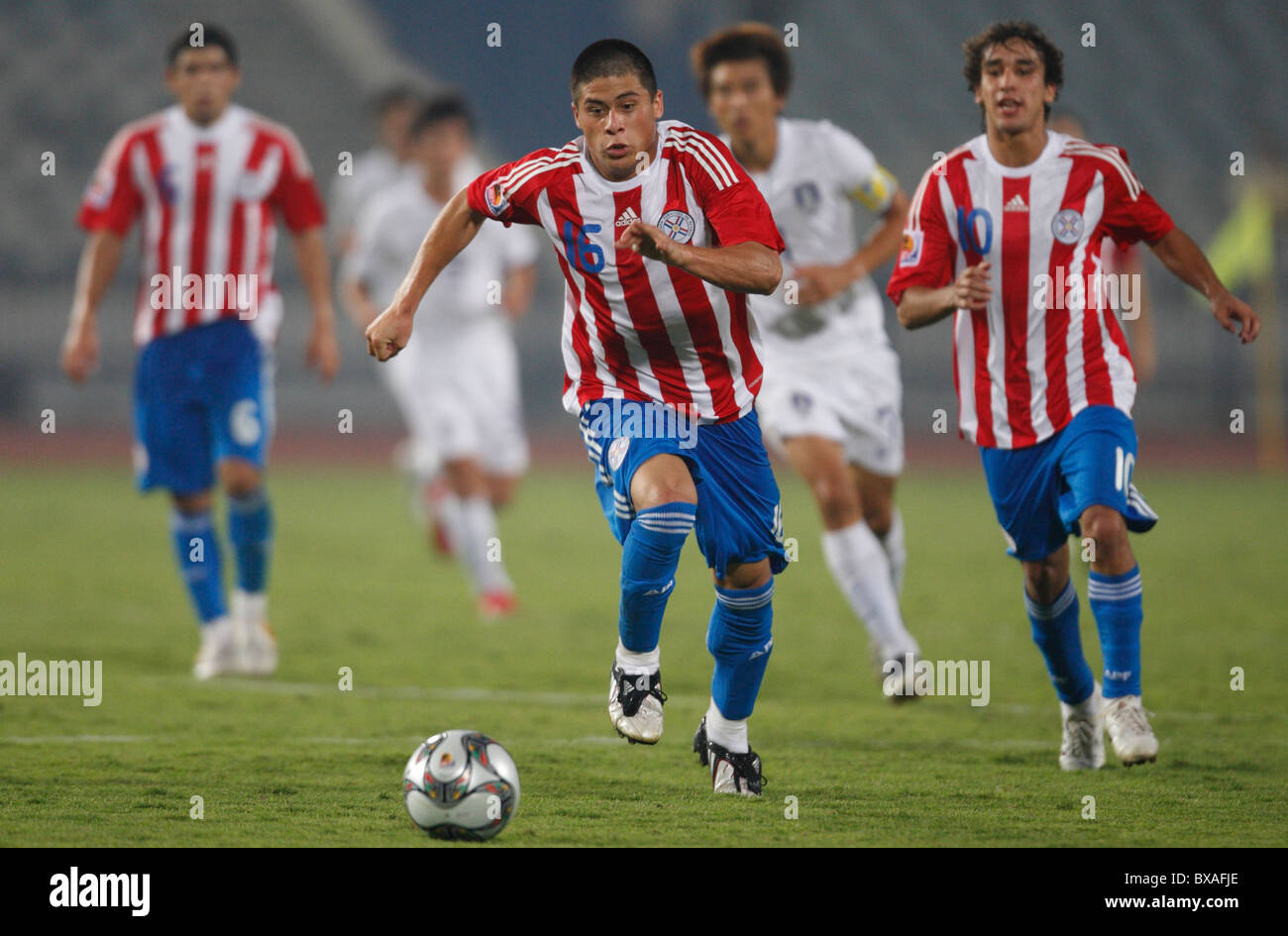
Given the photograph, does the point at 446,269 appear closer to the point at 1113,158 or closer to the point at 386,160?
the point at 386,160

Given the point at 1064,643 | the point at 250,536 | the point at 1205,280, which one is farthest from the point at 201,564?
the point at 1205,280

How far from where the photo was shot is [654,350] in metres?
4.86

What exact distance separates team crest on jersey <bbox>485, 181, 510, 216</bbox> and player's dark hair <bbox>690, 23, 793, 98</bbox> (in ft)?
6.87

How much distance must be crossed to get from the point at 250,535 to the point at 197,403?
2.08ft

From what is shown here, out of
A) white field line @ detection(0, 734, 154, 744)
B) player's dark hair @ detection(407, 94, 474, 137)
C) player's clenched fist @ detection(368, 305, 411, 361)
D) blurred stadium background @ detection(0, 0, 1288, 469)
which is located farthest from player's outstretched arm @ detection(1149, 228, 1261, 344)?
blurred stadium background @ detection(0, 0, 1288, 469)

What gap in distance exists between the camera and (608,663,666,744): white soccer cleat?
450cm

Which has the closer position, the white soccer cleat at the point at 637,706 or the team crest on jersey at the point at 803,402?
the white soccer cleat at the point at 637,706

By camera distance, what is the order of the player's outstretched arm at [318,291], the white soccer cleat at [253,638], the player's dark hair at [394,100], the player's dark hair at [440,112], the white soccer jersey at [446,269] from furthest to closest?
the player's dark hair at [394,100] < the white soccer jersey at [446,269] < the player's dark hair at [440,112] < the player's outstretched arm at [318,291] < the white soccer cleat at [253,638]

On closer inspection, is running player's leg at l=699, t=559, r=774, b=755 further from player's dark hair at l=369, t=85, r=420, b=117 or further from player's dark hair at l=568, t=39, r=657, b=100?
player's dark hair at l=369, t=85, r=420, b=117

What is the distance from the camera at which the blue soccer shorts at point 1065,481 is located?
15.9 ft

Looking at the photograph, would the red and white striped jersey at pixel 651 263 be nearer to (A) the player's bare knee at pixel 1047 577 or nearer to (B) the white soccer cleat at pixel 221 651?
(A) the player's bare knee at pixel 1047 577

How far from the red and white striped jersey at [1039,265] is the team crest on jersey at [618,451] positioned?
1.06 metres

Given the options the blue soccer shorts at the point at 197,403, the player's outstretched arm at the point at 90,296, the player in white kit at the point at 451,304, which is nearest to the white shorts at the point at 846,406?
the blue soccer shorts at the point at 197,403
